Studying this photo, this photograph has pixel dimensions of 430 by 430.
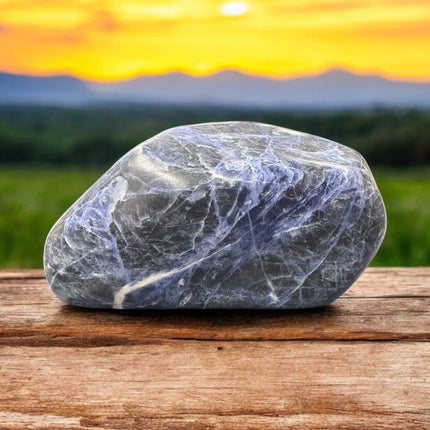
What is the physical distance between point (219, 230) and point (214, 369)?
393 millimetres

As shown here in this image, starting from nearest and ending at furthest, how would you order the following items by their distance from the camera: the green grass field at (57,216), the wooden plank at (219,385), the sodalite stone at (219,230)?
the wooden plank at (219,385)
the sodalite stone at (219,230)
the green grass field at (57,216)

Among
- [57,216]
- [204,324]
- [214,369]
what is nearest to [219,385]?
[214,369]

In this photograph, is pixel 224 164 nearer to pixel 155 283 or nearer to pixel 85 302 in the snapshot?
pixel 155 283

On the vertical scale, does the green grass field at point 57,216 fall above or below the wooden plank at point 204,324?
below

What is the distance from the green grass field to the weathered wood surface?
7.10 feet

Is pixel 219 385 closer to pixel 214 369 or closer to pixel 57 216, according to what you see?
pixel 214 369

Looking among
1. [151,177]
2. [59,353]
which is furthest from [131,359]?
[151,177]

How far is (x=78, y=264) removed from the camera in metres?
1.95

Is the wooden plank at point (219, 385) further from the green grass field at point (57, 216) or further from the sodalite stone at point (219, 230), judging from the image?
the green grass field at point (57, 216)

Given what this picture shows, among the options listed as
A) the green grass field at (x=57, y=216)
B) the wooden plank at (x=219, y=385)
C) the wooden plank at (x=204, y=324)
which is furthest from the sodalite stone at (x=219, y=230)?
the green grass field at (x=57, y=216)

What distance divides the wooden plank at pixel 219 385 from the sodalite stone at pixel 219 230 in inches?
6.7

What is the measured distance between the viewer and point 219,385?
68.9 inches

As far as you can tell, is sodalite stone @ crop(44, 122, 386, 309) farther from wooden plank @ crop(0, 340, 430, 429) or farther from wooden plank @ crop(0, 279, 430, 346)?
wooden plank @ crop(0, 340, 430, 429)

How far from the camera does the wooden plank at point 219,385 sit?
1685 mm
